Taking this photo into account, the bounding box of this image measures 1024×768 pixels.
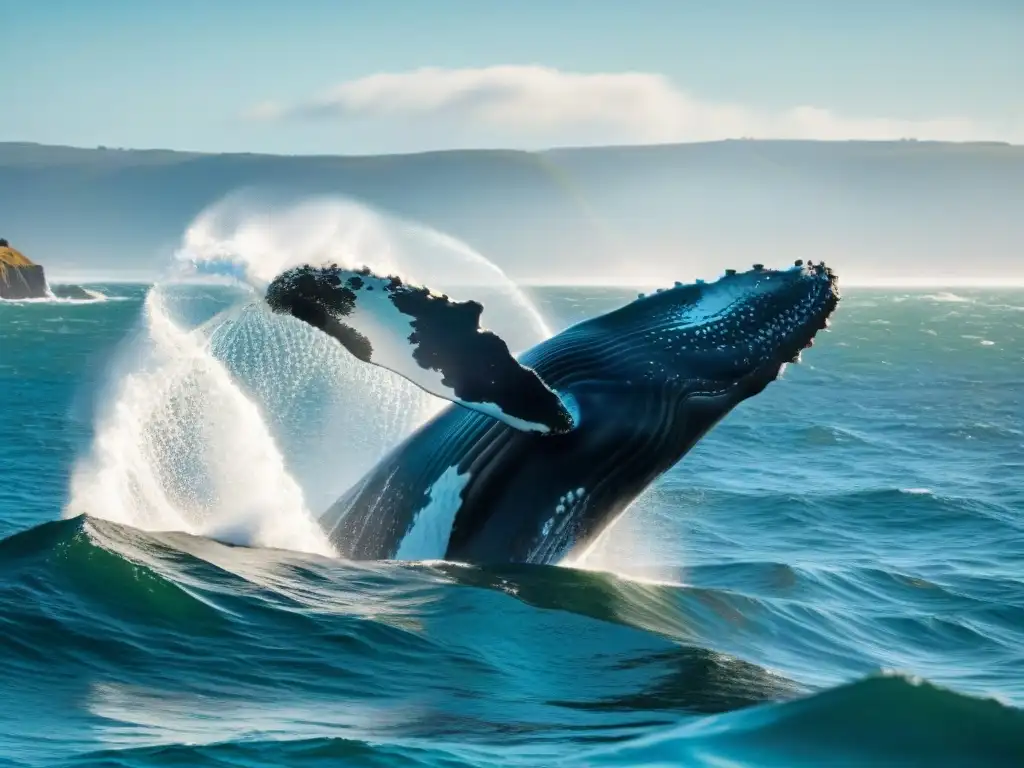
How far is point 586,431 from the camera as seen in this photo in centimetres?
792

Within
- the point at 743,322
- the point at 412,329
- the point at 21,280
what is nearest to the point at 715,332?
the point at 743,322

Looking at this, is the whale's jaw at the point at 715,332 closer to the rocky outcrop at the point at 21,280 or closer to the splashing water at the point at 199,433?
Answer: the splashing water at the point at 199,433

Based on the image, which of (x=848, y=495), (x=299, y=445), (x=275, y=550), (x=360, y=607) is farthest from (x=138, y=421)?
(x=848, y=495)

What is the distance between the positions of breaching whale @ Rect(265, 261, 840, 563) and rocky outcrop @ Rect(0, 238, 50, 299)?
125 meters

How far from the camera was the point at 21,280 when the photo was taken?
417 feet

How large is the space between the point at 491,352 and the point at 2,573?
8.98 ft

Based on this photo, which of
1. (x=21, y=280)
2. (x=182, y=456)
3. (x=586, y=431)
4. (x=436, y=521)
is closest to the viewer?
(x=586, y=431)

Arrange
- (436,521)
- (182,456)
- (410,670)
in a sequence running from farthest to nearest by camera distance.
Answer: (182,456) < (436,521) < (410,670)

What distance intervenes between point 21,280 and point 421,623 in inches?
5044

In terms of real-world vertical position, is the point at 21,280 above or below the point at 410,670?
below

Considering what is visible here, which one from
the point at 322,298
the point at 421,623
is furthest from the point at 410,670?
the point at 322,298

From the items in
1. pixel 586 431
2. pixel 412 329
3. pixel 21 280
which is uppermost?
pixel 412 329

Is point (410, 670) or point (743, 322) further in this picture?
point (743, 322)

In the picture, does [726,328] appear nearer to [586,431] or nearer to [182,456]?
[586,431]
